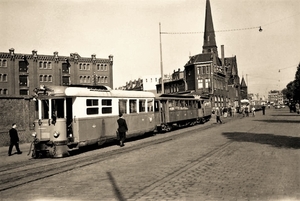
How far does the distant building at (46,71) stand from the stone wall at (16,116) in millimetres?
32034

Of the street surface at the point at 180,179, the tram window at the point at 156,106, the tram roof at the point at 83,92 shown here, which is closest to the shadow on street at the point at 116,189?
the street surface at the point at 180,179

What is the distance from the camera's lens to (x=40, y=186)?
299 inches

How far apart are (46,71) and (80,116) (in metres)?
52.1

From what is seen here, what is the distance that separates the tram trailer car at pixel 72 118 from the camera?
12.7 metres

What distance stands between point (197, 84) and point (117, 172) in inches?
2377

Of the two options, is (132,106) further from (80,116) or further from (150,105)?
(80,116)

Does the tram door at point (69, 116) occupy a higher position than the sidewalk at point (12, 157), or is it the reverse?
the tram door at point (69, 116)

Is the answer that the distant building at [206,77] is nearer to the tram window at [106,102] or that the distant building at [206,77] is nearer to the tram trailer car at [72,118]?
the tram window at [106,102]

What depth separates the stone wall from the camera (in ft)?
59.0

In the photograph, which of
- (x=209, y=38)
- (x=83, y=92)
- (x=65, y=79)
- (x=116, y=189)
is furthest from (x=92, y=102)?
(x=209, y=38)

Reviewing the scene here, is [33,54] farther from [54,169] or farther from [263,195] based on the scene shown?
[263,195]

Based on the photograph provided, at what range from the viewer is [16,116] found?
18594 mm

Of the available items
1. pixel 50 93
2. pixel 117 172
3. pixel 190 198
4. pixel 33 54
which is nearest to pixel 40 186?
pixel 117 172

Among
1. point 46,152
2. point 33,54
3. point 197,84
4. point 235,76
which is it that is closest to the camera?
point 46,152
